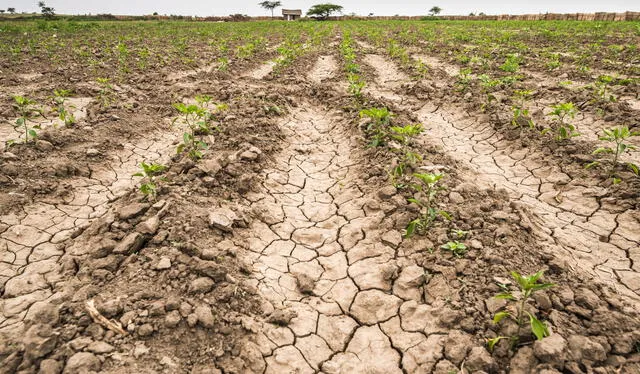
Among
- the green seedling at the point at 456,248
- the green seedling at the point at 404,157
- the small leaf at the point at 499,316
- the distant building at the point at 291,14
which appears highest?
the distant building at the point at 291,14

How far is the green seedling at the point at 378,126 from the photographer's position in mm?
4156

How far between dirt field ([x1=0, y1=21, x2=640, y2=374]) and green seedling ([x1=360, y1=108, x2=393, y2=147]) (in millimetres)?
39

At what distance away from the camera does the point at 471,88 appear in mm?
6453

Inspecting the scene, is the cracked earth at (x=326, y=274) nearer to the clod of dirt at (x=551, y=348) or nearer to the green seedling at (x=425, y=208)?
the green seedling at (x=425, y=208)

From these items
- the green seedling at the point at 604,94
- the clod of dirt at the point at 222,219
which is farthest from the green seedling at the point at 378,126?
the green seedling at the point at 604,94

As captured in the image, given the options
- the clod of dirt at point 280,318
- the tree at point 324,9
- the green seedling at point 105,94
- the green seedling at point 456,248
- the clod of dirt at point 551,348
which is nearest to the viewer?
the clod of dirt at point 551,348

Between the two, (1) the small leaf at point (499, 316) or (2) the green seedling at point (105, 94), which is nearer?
(1) the small leaf at point (499, 316)

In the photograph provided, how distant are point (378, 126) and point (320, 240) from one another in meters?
2.05

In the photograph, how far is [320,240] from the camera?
10.0 ft

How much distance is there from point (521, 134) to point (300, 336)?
406 cm

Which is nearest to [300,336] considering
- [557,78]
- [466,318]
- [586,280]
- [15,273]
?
[466,318]

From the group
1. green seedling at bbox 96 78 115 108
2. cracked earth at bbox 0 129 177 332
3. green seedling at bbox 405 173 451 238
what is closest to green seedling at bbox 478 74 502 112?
green seedling at bbox 405 173 451 238

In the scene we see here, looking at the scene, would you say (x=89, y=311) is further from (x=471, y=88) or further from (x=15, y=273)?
(x=471, y=88)

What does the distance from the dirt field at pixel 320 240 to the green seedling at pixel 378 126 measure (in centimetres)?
4
